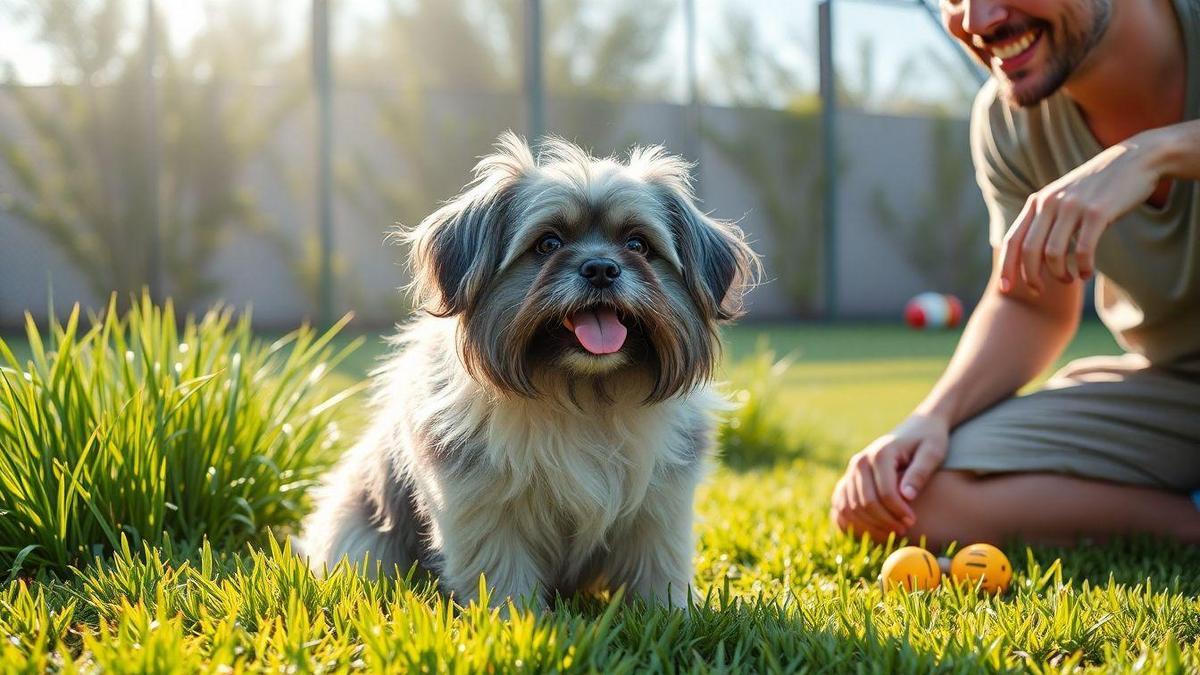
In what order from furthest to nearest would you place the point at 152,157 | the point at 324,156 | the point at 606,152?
the point at 606,152, the point at 324,156, the point at 152,157

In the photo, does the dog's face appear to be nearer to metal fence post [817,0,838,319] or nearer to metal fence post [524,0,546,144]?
metal fence post [524,0,546,144]

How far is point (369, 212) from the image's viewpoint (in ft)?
45.8

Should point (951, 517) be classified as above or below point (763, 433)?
above

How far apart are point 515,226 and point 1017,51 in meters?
1.59

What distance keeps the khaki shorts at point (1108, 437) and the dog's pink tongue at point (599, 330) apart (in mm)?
1538

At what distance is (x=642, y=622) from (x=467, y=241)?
1.01m

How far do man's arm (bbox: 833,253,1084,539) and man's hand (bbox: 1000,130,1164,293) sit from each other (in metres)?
0.80

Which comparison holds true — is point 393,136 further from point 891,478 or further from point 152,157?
point 891,478

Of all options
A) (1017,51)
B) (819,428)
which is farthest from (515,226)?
(819,428)

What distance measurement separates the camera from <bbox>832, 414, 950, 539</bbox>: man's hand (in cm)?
322

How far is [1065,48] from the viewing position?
116 inches

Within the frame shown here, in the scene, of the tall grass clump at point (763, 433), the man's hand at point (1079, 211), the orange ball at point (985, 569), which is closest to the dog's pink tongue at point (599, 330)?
the man's hand at point (1079, 211)

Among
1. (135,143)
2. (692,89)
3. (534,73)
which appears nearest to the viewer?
(135,143)

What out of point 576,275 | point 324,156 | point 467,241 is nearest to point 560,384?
point 576,275
